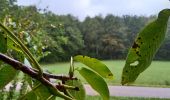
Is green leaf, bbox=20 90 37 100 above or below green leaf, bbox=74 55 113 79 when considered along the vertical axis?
below

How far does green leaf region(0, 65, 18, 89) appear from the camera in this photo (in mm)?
366

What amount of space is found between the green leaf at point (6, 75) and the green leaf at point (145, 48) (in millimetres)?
95

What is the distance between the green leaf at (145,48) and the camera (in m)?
0.33

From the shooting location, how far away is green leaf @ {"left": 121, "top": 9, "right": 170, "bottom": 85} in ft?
1.08

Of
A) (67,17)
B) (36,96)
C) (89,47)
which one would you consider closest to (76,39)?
(89,47)

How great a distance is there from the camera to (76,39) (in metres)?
19.4

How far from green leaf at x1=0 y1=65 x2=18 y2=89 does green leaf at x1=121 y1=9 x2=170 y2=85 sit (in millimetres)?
95

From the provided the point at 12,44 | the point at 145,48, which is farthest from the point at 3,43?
the point at 145,48

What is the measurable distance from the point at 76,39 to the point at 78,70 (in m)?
19.1

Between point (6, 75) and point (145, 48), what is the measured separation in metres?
0.12

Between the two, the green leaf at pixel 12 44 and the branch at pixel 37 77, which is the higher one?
the green leaf at pixel 12 44

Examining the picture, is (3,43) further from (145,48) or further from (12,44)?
(145,48)

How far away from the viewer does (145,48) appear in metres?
0.34

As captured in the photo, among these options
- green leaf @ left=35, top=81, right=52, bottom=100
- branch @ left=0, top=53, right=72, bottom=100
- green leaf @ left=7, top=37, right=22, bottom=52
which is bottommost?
green leaf @ left=35, top=81, right=52, bottom=100
